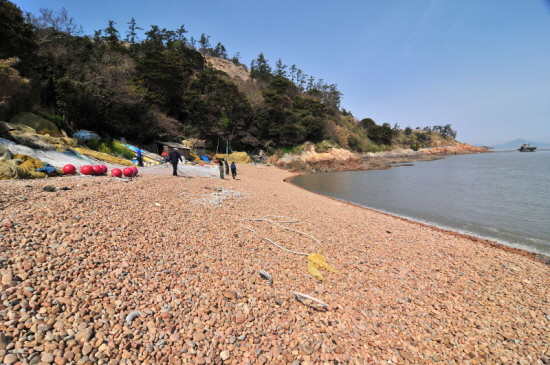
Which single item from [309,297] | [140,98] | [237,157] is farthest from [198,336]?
[237,157]

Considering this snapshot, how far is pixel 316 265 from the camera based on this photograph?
18.4ft

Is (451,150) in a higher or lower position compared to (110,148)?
higher

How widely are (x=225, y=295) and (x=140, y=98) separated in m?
27.4

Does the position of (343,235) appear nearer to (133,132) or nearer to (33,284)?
(33,284)

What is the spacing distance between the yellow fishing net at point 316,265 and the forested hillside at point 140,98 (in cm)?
1800

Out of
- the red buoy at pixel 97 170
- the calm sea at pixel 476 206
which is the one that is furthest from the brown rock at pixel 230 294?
the calm sea at pixel 476 206

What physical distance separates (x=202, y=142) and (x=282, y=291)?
108 ft

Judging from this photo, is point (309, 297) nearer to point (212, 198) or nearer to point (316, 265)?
point (316, 265)

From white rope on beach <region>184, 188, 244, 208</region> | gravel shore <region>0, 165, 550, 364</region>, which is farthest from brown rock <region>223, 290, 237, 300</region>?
white rope on beach <region>184, 188, 244, 208</region>

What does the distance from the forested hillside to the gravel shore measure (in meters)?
14.5

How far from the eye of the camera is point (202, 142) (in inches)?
1363

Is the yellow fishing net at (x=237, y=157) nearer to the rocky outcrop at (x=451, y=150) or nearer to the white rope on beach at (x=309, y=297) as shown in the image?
the white rope on beach at (x=309, y=297)

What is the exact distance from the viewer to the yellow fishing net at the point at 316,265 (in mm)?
5221

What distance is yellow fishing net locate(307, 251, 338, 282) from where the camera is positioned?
5221 millimetres
